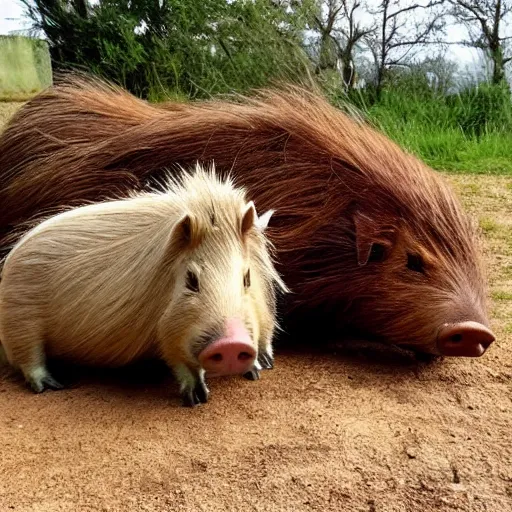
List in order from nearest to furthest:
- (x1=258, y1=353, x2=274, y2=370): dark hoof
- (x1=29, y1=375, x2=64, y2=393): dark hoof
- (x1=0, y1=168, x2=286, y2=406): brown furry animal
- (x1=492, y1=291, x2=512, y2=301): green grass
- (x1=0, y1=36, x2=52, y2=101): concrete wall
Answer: (x1=0, y1=168, x2=286, y2=406): brown furry animal
(x1=29, y1=375, x2=64, y2=393): dark hoof
(x1=258, y1=353, x2=274, y2=370): dark hoof
(x1=492, y1=291, x2=512, y2=301): green grass
(x1=0, y1=36, x2=52, y2=101): concrete wall

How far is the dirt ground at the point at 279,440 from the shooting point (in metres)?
1.75

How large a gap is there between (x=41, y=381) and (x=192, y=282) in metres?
0.67

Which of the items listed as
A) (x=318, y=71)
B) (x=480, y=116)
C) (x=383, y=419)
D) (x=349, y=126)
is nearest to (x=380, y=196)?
(x=349, y=126)

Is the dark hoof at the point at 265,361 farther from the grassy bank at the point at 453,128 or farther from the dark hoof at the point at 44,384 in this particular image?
the grassy bank at the point at 453,128

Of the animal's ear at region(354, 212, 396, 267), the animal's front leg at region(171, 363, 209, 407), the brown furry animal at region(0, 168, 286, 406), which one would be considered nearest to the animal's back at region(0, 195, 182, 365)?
the brown furry animal at region(0, 168, 286, 406)

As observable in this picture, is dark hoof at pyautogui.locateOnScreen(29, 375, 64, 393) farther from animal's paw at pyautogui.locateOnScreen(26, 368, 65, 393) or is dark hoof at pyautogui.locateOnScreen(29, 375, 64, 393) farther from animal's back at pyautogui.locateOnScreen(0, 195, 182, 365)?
animal's back at pyautogui.locateOnScreen(0, 195, 182, 365)

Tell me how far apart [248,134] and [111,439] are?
4.61 feet

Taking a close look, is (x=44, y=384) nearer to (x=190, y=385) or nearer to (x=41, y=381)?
(x=41, y=381)

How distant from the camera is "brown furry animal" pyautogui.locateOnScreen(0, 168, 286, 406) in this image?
2.09 m

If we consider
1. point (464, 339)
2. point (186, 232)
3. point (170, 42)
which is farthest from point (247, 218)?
point (170, 42)

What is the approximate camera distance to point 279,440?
2.00m

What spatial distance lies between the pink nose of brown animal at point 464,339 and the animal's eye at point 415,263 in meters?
0.27

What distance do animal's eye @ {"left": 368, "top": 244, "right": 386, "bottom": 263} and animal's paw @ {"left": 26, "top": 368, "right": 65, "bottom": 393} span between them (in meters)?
1.18

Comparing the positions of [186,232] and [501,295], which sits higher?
[186,232]
